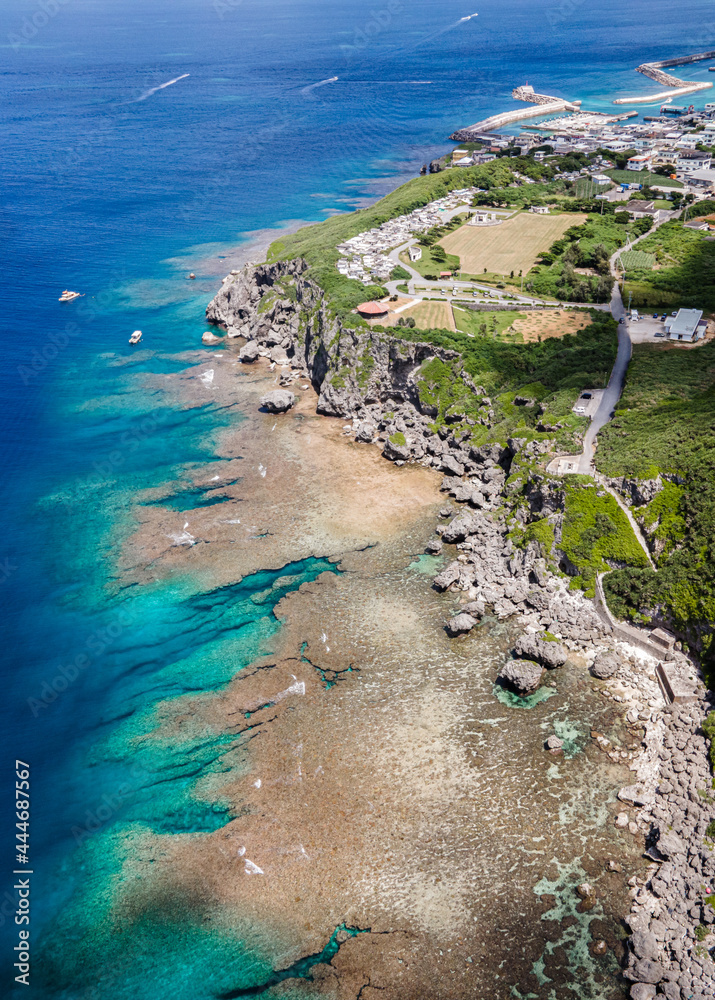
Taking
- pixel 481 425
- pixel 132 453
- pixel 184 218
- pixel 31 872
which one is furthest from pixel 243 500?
pixel 184 218

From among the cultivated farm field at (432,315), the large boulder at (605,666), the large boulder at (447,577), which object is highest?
the cultivated farm field at (432,315)

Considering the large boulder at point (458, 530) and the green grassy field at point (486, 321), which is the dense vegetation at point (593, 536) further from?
the green grassy field at point (486, 321)

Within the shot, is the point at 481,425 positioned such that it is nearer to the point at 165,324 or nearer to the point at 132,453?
the point at 132,453

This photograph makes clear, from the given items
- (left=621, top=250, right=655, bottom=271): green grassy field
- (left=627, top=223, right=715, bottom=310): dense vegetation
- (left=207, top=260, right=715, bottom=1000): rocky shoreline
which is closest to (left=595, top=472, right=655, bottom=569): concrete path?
(left=207, top=260, right=715, bottom=1000): rocky shoreline

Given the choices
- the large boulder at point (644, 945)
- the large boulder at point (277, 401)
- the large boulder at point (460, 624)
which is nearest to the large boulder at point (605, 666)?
the large boulder at point (460, 624)

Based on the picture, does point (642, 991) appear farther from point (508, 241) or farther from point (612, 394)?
point (508, 241)

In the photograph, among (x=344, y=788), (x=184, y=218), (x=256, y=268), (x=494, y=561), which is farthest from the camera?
(x=184, y=218)

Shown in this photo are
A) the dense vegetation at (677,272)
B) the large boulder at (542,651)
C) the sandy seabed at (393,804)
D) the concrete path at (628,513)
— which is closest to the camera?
the sandy seabed at (393,804)
